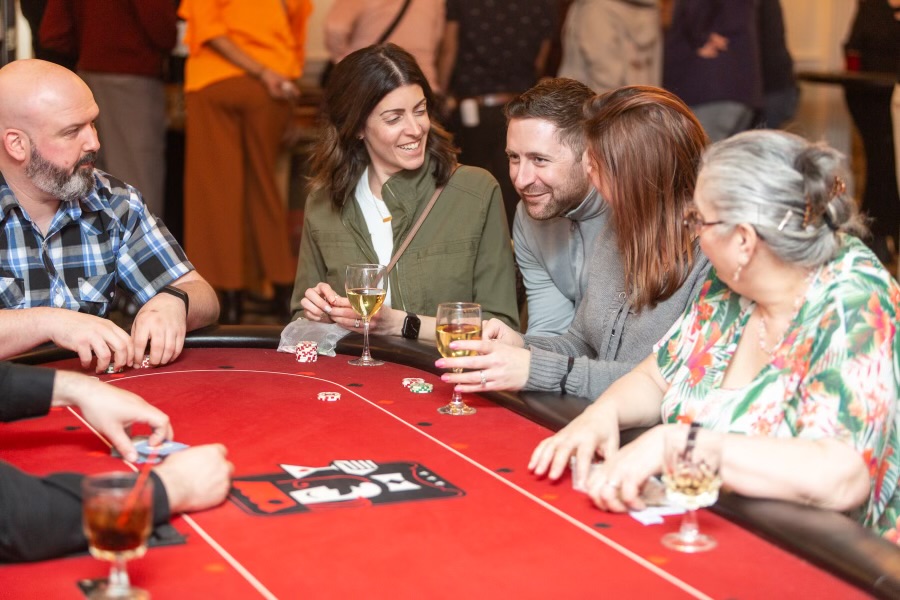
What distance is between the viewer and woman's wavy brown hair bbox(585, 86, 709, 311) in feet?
8.43

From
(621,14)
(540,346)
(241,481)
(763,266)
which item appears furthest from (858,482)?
(621,14)

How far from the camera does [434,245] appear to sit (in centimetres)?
344

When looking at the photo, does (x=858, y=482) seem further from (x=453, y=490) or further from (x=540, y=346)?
(x=540, y=346)

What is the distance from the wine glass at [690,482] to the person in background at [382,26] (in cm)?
391

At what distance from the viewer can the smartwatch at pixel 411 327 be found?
3.04 meters

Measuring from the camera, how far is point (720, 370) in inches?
84.7

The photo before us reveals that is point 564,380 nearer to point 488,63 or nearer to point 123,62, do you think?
point 488,63

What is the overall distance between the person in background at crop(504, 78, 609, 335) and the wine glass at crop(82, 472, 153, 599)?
177 centimetres

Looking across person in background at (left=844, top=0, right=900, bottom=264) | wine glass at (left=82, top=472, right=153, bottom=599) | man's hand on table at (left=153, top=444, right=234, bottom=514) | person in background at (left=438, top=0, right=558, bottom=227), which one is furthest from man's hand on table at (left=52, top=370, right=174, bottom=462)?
person in background at (left=844, top=0, right=900, bottom=264)

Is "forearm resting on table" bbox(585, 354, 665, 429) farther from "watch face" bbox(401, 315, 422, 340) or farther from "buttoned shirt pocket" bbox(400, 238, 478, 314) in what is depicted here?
"buttoned shirt pocket" bbox(400, 238, 478, 314)

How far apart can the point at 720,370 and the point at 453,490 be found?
589mm

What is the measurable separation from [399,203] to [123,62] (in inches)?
108

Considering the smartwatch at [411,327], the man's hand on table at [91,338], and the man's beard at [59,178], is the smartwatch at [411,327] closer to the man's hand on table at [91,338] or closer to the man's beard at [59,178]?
the man's hand on table at [91,338]

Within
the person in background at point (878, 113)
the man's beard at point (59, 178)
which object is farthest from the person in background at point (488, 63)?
the man's beard at point (59, 178)
